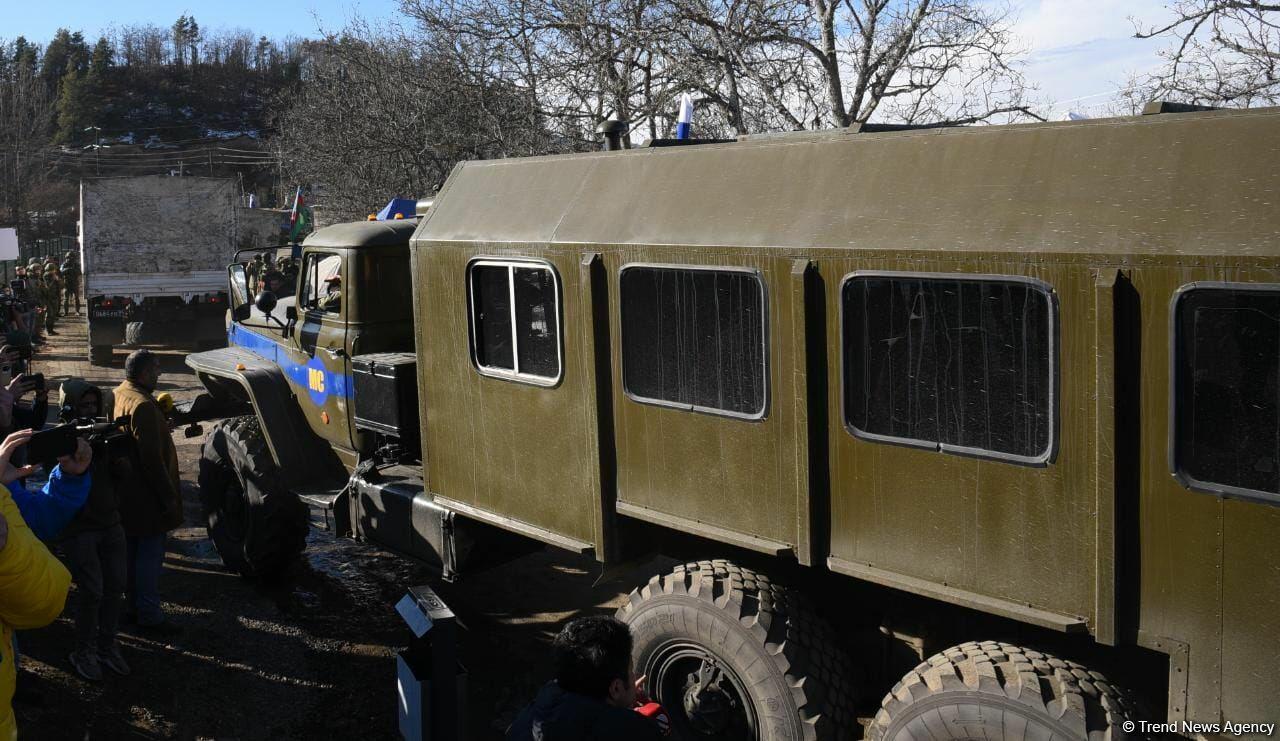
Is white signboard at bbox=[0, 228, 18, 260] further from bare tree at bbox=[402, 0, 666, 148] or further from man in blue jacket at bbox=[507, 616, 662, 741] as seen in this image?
man in blue jacket at bbox=[507, 616, 662, 741]

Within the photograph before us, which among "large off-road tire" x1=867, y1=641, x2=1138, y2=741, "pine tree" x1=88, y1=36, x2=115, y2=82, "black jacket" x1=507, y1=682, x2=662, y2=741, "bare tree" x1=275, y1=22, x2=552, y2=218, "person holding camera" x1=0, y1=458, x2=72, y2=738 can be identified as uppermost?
"pine tree" x1=88, y1=36, x2=115, y2=82

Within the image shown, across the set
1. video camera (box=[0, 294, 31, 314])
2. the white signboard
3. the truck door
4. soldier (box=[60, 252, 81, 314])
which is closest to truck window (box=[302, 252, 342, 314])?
the truck door

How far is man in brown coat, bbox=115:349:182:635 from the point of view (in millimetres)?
6148

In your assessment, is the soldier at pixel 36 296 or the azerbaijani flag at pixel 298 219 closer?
the azerbaijani flag at pixel 298 219

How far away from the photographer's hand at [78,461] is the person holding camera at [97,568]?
5.47ft

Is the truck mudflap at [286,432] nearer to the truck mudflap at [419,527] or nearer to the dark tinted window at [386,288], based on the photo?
the truck mudflap at [419,527]

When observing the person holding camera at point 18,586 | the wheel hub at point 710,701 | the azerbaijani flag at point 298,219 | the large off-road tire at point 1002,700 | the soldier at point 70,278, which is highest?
the azerbaijani flag at point 298,219

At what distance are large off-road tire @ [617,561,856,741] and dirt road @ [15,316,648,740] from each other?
132 centimetres

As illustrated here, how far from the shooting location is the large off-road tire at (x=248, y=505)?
22.9 feet

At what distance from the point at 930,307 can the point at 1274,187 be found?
1.05 m

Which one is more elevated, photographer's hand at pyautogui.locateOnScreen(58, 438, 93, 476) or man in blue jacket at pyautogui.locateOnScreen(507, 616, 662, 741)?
photographer's hand at pyautogui.locateOnScreen(58, 438, 93, 476)

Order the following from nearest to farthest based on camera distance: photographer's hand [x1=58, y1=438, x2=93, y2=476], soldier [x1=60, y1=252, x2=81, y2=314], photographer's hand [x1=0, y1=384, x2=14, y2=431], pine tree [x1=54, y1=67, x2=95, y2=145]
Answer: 1. photographer's hand [x1=58, y1=438, x2=93, y2=476]
2. photographer's hand [x1=0, y1=384, x2=14, y2=431]
3. soldier [x1=60, y1=252, x2=81, y2=314]
4. pine tree [x1=54, y1=67, x2=95, y2=145]

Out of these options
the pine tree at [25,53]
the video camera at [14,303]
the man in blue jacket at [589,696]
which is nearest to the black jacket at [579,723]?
the man in blue jacket at [589,696]

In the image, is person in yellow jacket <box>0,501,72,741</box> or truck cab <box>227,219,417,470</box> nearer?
person in yellow jacket <box>0,501,72,741</box>
